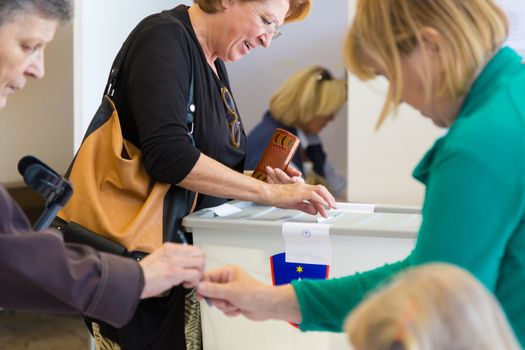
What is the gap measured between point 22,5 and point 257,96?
312 cm

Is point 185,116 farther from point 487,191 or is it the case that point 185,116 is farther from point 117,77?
point 487,191

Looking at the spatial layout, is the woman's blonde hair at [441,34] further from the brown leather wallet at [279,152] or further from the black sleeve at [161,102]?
the brown leather wallet at [279,152]

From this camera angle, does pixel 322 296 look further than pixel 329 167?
No

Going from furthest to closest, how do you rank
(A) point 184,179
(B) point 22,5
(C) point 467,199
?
(A) point 184,179
(B) point 22,5
(C) point 467,199

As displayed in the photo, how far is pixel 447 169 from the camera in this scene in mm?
1006

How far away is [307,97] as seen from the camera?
3797mm

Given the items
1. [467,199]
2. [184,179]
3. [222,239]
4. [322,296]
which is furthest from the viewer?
[222,239]

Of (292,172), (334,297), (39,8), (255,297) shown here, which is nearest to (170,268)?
(255,297)

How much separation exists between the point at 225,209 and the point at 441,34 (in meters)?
0.95

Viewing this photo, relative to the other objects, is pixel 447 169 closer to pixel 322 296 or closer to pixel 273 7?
pixel 322 296

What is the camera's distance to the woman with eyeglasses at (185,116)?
5.42 ft

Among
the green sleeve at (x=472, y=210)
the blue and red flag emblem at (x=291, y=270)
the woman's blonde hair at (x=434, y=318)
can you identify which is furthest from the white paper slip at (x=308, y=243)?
the woman's blonde hair at (x=434, y=318)

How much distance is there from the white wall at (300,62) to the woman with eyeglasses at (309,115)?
109 mm

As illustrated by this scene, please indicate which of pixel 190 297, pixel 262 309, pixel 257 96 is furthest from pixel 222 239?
pixel 257 96
